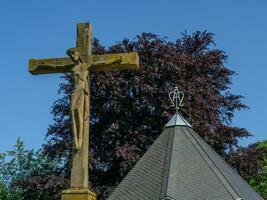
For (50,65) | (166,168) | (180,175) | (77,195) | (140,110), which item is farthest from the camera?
(140,110)

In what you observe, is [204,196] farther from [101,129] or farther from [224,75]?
[224,75]

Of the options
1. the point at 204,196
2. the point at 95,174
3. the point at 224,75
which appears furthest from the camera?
the point at 224,75

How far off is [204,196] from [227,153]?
11803 millimetres

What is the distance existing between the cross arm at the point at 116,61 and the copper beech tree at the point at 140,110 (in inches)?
650

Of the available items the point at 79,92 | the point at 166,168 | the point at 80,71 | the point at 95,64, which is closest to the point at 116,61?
the point at 95,64

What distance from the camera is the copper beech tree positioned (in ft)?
82.8

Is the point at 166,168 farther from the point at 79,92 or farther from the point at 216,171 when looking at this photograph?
the point at 79,92

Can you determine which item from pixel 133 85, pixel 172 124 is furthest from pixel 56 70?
pixel 133 85

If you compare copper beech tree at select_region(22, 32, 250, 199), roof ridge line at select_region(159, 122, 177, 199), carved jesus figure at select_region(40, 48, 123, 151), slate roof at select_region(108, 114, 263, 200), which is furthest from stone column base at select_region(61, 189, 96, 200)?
copper beech tree at select_region(22, 32, 250, 199)

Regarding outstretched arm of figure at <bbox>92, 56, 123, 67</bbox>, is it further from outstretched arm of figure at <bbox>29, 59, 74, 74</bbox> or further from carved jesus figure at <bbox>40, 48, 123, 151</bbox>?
outstretched arm of figure at <bbox>29, 59, 74, 74</bbox>

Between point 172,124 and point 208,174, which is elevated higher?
point 172,124

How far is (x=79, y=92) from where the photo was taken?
7637mm

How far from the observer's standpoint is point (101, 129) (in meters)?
26.2

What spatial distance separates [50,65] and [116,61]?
1.07 meters
